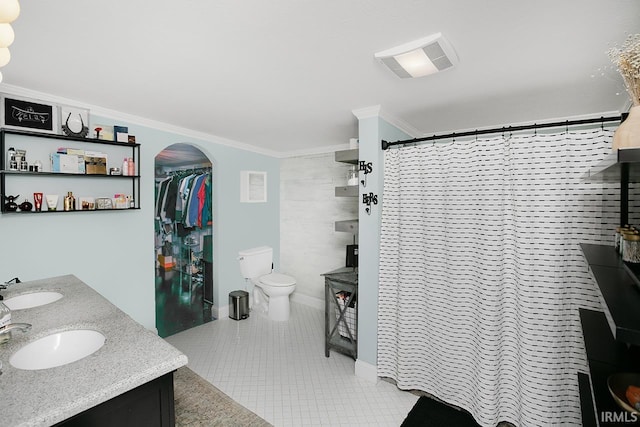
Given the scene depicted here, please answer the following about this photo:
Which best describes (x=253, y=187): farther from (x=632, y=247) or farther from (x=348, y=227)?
(x=632, y=247)

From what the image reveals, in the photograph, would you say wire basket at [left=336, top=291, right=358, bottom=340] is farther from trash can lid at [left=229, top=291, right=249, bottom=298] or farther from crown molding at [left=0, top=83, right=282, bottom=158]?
crown molding at [left=0, top=83, right=282, bottom=158]

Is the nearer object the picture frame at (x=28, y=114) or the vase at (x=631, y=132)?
the vase at (x=631, y=132)

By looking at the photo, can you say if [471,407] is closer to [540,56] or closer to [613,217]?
[613,217]

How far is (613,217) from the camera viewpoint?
62.1 inches

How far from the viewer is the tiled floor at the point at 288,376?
2.08 m

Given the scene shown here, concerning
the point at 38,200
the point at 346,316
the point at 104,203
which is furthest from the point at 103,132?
the point at 346,316

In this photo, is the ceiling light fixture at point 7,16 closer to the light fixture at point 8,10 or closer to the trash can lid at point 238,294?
the light fixture at point 8,10

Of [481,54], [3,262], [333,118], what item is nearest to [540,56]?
[481,54]

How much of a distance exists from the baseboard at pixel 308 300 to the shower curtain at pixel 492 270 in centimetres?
171

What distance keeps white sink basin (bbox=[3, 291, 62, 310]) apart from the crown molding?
1.41 meters

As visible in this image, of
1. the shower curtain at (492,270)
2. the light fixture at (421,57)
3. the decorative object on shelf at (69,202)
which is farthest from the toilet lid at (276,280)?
the light fixture at (421,57)

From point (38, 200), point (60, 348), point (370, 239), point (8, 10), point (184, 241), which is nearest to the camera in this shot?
point (8, 10)

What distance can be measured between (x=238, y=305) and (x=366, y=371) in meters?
1.75

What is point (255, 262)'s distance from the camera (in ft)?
11.9
